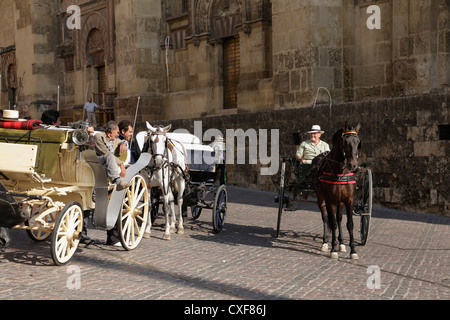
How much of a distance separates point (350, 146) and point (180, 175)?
3.39 meters

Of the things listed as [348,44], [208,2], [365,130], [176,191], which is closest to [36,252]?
[176,191]

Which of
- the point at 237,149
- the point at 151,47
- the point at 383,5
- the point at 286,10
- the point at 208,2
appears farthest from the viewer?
the point at 151,47

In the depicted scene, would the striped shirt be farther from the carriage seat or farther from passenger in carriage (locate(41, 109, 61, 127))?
the carriage seat

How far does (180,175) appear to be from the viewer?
9.88m

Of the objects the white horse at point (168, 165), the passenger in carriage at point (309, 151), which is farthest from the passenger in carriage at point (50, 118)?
the passenger in carriage at point (309, 151)

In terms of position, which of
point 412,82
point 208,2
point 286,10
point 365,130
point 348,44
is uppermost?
point 208,2

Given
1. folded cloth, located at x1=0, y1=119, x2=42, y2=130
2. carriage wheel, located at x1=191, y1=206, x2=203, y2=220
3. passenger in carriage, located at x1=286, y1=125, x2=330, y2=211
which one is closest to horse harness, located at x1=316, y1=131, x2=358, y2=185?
passenger in carriage, located at x1=286, y1=125, x2=330, y2=211

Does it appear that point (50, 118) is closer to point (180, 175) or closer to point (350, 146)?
point (180, 175)

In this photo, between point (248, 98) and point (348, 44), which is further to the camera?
point (248, 98)

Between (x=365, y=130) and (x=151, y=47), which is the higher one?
(x=151, y=47)

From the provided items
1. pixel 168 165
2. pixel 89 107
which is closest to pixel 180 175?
pixel 168 165
